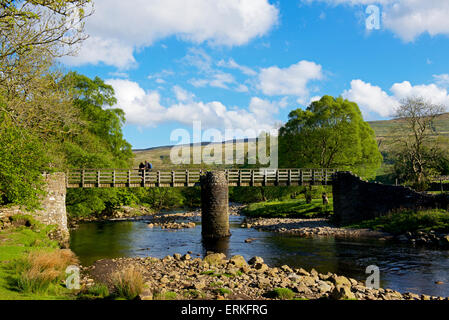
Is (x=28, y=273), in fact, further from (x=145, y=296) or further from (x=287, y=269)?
(x=287, y=269)

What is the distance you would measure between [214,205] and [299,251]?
27.6ft

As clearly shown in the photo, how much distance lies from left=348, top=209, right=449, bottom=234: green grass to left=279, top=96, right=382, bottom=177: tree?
36.5ft

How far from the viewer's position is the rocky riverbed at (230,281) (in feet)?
36.6

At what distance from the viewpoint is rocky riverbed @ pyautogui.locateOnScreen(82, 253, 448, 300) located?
11.2 metres

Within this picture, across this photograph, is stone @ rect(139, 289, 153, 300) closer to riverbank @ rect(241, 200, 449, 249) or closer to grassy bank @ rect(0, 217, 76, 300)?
grassy bank @ rect(0, 217, 76, 300)

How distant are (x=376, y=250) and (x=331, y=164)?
18863mm

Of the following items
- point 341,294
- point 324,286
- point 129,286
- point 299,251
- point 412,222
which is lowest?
point 299,251

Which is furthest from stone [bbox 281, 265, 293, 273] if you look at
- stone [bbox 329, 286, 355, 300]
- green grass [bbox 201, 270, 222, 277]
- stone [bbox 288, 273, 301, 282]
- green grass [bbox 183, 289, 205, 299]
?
green grass [bbox 183, 289, 205, 299]

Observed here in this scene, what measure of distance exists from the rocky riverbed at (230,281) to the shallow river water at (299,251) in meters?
1.66

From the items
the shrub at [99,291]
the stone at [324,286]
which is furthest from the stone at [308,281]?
the shrub at [99,291]

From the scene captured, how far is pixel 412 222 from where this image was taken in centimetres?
2486

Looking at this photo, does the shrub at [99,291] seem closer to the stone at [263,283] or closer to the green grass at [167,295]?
the green grass at [167,295]

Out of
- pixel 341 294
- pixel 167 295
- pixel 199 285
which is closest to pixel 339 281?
pixel 341 294
